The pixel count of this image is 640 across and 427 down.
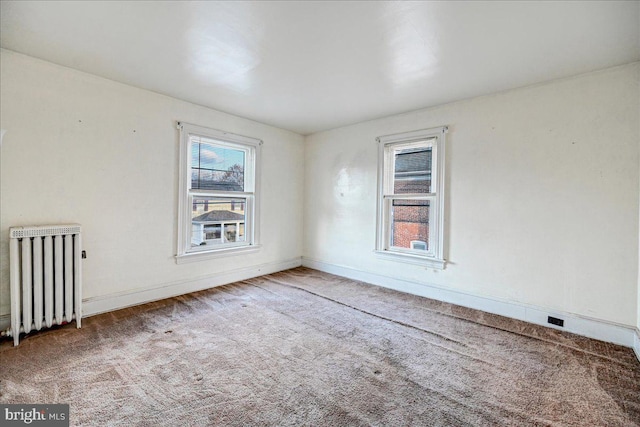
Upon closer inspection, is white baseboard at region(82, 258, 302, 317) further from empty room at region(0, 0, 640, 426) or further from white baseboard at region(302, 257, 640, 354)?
white baseboard at region(302, 257, 640, 354)

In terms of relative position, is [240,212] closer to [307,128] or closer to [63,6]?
[307,128]

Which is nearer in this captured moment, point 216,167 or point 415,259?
point 415,259

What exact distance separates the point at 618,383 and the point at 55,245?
4.51 metres

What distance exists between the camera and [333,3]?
1743 mm

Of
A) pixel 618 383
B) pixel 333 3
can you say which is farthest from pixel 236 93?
pixel 618 383

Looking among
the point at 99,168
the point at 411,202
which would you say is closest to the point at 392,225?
the point at 411,202

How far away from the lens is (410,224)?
12.6 feet

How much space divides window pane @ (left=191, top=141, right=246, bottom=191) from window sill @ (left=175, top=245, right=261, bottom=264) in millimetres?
877

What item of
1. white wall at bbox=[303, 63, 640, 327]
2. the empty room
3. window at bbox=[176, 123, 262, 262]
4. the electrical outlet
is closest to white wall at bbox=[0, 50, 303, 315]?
the empty room

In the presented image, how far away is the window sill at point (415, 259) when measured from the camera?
11.4ft

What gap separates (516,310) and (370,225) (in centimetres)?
201

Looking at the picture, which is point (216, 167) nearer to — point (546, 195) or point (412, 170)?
point (412, 170)

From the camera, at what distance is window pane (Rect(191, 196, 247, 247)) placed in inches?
147

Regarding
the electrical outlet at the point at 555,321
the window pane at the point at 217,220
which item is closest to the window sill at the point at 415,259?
the electrical outlet at the point at 555,321
